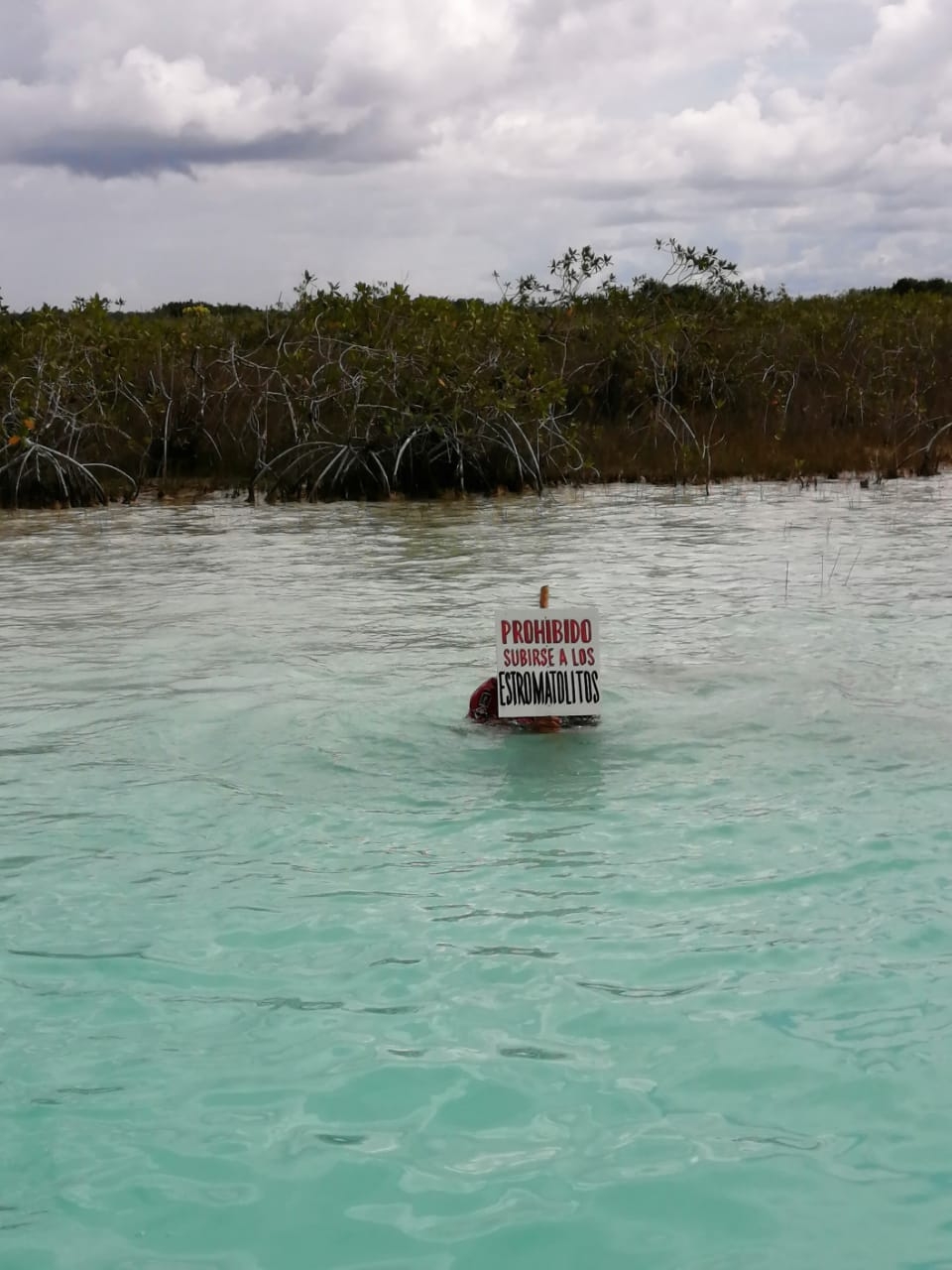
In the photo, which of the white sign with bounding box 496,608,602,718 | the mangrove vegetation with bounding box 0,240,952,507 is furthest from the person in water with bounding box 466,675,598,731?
the mangrove vegetation with bounding box 0,240,952,507

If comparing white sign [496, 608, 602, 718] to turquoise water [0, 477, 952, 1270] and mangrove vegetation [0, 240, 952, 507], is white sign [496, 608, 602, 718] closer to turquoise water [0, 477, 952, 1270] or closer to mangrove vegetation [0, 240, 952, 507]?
turquoise water [0, 477, 952, 1270]

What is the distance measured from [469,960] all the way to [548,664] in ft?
7.86

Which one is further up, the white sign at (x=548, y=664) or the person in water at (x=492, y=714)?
the white sign at (x=548, y=664)

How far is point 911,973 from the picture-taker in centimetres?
431

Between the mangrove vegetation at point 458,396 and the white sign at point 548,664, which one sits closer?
the white sign at point 548,664

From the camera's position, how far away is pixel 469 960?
4.43 m

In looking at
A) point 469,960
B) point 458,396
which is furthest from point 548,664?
point 458,396

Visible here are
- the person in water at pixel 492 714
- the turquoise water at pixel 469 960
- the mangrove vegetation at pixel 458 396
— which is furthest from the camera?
the mangrove vegetation at pixel 458 396

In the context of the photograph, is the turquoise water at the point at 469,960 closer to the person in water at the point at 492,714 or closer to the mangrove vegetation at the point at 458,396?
the person in water at the point at 492,714

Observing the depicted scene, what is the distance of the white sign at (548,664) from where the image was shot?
21.4 feet

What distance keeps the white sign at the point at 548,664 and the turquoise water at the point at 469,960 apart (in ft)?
0.72

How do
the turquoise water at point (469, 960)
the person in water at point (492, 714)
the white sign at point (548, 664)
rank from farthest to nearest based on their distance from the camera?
the person in water at point (492, 714) → the white sign at point (548, 664) → the turquoise water at point (469, 960)

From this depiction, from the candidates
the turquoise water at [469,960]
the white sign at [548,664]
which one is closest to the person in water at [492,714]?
the turquoise water at [469,960]

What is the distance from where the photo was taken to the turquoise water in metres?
3.26
